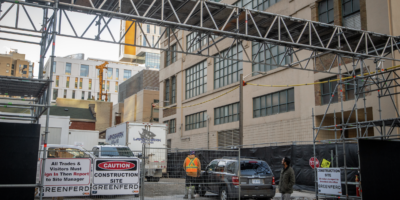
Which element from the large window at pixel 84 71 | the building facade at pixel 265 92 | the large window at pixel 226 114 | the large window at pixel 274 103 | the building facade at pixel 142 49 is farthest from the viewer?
the building facade at pixel 142 49

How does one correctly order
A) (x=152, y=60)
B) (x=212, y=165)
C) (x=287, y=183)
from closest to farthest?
(x=287, y=183), (x=212, y=165), (x=152, y=60)

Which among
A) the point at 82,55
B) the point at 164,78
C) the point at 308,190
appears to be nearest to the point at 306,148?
the point at 308,190

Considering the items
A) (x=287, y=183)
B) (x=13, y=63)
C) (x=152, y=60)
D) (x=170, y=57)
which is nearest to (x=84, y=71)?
(x=152, y=60)

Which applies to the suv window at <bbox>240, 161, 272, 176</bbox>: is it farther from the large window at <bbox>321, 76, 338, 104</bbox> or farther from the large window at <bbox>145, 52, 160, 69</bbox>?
the large window at <bbox>145, 52, 160, 69</bbox>

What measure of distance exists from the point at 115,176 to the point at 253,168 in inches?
208

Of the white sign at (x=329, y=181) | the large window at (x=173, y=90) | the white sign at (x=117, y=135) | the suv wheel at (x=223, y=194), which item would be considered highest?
the large window at (x=173, y=90)

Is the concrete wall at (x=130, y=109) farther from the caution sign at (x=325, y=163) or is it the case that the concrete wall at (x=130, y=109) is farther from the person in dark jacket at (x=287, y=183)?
the person in dark jacket at (x=287, y=183)

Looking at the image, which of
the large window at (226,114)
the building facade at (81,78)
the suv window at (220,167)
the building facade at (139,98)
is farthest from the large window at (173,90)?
the building facade at (81,78)

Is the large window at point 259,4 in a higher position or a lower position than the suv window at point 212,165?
higher

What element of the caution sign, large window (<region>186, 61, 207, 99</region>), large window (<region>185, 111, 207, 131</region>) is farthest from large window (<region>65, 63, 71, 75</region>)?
the caution sign

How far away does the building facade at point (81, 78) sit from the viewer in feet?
357

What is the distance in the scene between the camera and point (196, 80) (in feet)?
136

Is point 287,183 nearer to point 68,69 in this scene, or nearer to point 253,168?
point 253,168

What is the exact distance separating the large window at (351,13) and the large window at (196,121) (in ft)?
62.8
